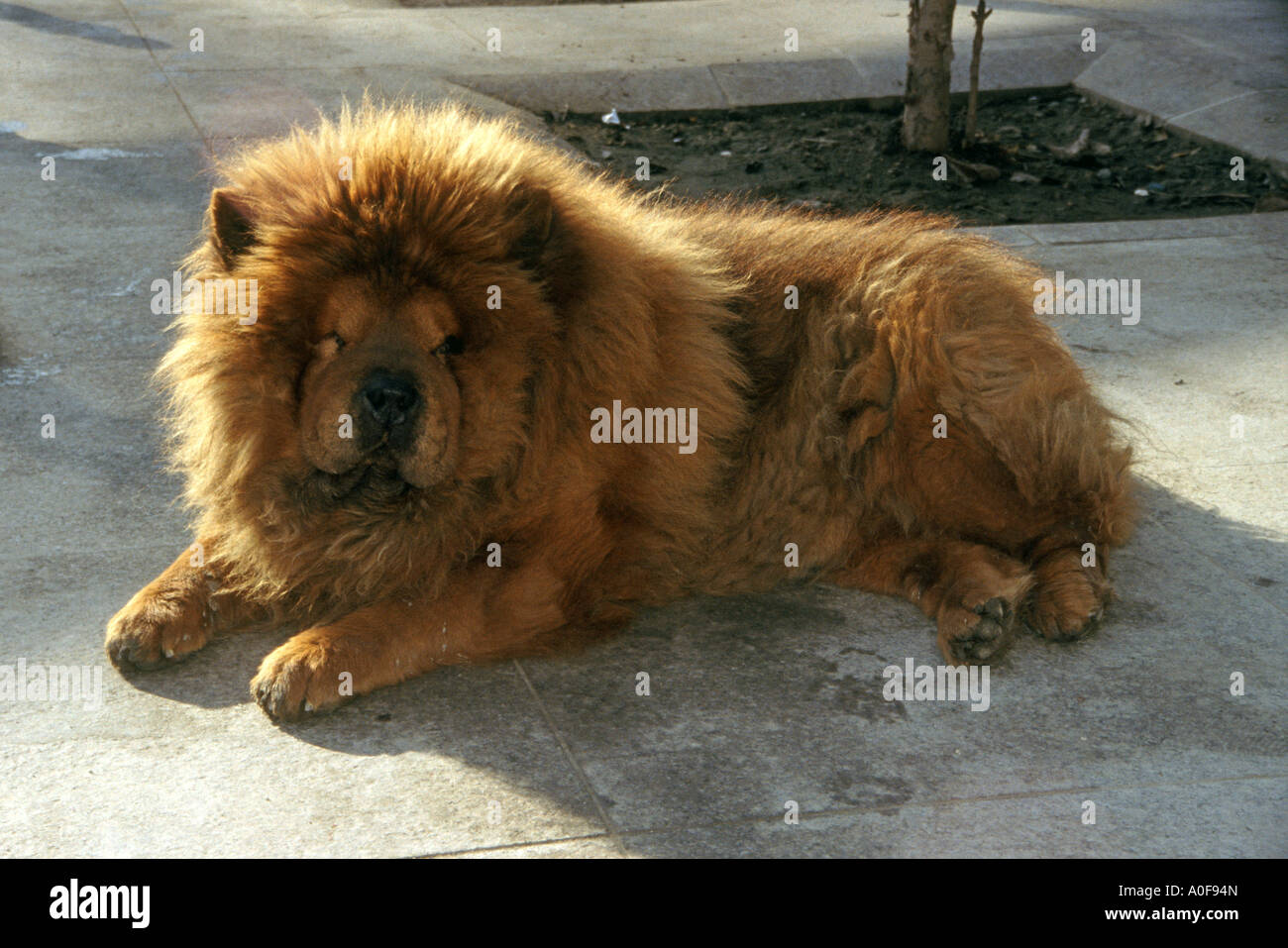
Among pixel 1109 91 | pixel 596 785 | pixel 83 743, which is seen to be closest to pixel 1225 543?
pixel 596 785

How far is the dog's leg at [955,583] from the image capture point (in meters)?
3.84

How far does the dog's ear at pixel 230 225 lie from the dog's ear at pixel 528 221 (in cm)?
70

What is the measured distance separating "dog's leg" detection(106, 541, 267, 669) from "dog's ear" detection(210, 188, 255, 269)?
94 cm

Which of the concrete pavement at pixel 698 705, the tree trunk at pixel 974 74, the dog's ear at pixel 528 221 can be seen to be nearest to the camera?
the concrete pavement at pixel 698 705

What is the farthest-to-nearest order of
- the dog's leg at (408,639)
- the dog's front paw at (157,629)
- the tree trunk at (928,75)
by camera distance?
the tree trunk at (928,75) < the dog's front paw at (157,629) < the dog's leg at (408,639)

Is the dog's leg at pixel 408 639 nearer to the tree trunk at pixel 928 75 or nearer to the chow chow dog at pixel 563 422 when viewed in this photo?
the chow chow dog at pixel 563 422

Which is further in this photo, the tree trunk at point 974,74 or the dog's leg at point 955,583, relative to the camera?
the tree trunk at point 974,74

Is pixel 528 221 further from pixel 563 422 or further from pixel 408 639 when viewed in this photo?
pixel 408 639

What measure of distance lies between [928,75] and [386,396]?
6250 millimetres

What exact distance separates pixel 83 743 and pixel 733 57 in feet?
27.3

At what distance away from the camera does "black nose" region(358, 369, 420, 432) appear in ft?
11.0

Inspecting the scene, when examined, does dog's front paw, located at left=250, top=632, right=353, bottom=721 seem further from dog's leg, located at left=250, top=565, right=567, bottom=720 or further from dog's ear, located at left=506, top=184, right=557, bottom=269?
dog's ear, located at left=506, top=184, right=557, bottom=269

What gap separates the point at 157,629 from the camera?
12.2 feet

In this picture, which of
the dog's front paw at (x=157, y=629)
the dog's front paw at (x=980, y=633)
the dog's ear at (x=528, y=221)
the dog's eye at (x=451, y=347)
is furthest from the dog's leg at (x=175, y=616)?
the dog's front paw at (x=980, y=633)
